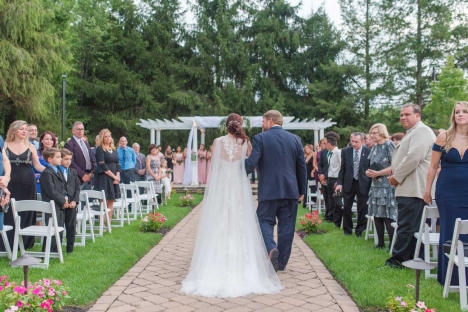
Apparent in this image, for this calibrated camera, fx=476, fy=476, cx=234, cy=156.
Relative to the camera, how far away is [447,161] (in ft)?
15.5

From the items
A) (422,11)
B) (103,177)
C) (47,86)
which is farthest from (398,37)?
(103,177)

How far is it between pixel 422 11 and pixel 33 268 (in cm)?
2908

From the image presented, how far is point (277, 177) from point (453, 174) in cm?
192

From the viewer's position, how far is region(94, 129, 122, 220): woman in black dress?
29.2 ft

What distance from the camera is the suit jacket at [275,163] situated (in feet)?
18.5

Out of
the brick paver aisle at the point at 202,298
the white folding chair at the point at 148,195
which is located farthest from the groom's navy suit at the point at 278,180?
the white folding chair at the point at 148,195

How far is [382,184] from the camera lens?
21.6 feet

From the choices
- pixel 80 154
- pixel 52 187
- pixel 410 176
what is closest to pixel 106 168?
pixel 80 154

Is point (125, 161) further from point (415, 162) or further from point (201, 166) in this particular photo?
point (201, 166)

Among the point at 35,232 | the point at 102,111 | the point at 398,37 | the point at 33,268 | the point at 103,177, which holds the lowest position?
the point at 33,268

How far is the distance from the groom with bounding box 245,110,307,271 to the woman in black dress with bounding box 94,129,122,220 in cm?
405

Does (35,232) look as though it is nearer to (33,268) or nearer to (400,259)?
(33,268)

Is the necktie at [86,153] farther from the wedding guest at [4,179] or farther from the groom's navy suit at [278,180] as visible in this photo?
the groom's navy suit at [278,180]

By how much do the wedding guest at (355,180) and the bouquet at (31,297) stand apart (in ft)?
16.8
